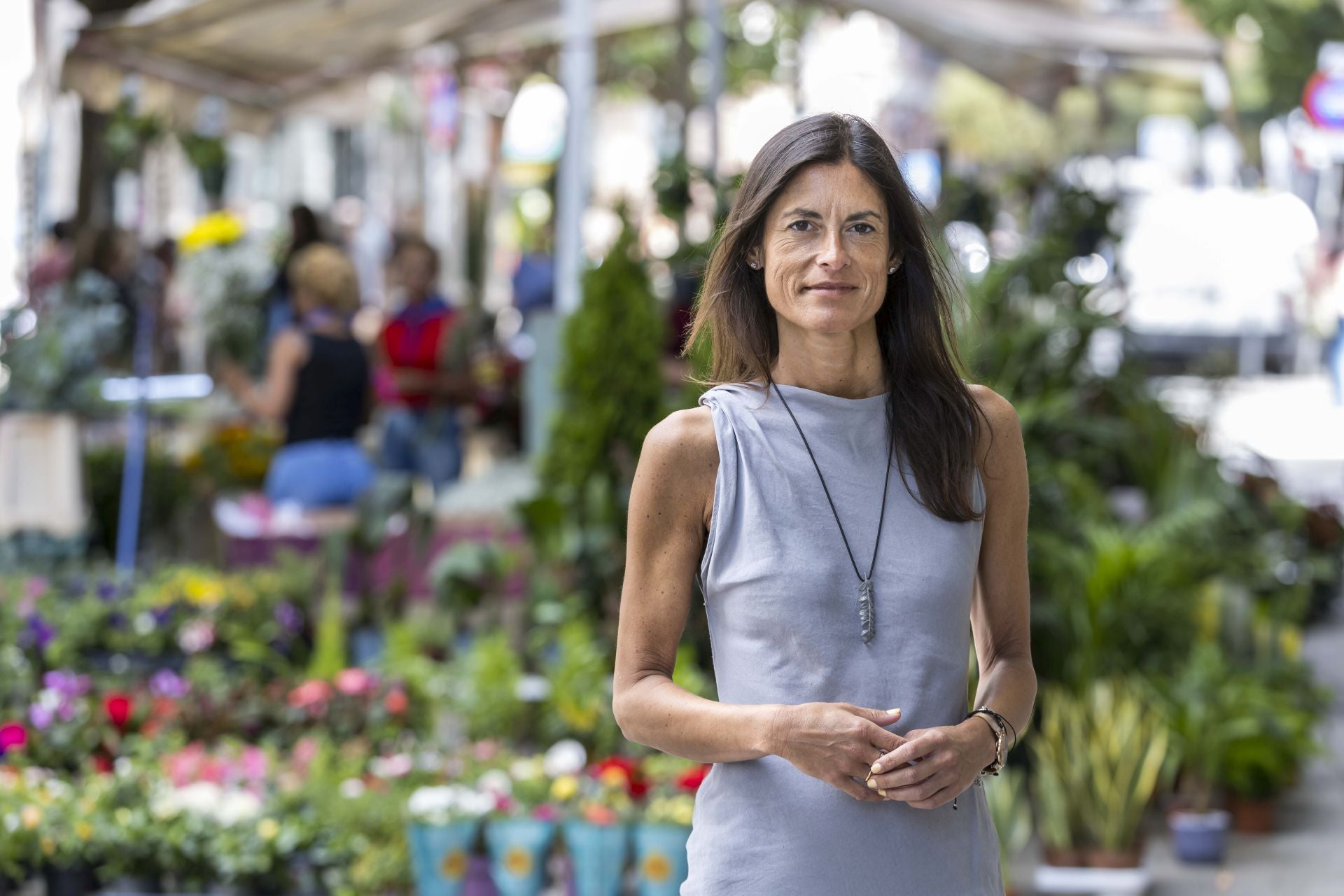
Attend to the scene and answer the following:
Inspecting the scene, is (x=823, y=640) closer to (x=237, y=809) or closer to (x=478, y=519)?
(x=237, y=809)

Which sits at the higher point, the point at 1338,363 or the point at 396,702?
the point at 1338,363

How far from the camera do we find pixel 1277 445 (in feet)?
59.5

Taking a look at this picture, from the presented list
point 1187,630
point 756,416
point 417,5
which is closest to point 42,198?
point 417,5

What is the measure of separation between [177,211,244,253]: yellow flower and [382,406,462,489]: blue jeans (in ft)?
5.00

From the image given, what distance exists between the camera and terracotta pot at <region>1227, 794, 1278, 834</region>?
5.86 m

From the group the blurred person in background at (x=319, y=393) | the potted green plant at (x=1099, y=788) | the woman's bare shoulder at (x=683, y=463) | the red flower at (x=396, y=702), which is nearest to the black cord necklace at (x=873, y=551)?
the woman's bare shoulder at (x=683, y=463)

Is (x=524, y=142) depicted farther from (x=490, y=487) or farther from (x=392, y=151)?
(x=490, y=487)

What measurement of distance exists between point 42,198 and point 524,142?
8916 mm

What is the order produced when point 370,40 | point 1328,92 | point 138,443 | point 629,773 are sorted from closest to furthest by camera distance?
point 629,773 → point 138,443 → point 370,40 → point 1328,92

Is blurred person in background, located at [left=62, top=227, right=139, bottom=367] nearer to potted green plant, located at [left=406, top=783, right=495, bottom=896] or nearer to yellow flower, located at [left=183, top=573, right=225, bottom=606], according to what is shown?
yellow flower, located at [left=183, top=573, right=225, bottom=606]

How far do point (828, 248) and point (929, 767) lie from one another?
1.92 feet

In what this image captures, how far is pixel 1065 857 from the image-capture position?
5.18 metres

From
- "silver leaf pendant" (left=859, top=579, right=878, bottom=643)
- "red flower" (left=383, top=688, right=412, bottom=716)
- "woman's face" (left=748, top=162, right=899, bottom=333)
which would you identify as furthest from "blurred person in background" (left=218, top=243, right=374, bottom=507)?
"silver leaf pendant" (left=859, top=579, right=878, bottom=643)

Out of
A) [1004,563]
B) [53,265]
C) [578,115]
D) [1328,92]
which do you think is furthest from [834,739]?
[1328,92]
